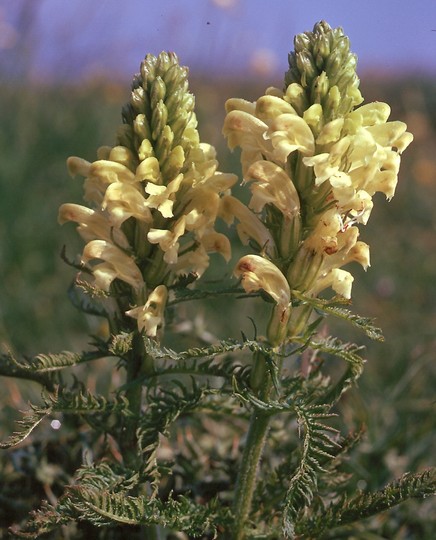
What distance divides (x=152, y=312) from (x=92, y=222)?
0.90 feet

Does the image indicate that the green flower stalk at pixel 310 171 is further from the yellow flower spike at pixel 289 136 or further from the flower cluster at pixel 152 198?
the flower cluster at pixel 152 198

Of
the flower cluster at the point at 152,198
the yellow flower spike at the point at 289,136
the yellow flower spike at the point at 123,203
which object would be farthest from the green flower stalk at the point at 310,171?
the yellow flower spike at the point at 123,203

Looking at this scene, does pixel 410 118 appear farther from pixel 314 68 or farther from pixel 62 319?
pixel 314 68

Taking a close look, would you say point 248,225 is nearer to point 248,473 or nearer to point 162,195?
point 162,195

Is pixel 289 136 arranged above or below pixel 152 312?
above

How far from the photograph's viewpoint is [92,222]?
178cm

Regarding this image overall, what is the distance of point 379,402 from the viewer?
278 cm

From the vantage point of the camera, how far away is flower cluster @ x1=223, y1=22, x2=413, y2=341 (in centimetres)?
155

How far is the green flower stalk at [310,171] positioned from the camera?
156 centimetres

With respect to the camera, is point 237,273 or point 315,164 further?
point 237,273

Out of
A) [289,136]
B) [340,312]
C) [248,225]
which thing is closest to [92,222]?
[248,225]

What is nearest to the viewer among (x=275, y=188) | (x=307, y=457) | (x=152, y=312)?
(x=307, y=457)

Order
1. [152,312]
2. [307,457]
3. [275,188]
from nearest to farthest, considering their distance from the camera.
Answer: [307,457]
[275,188]
[152,312]

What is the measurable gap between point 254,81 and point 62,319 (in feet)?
23.2
